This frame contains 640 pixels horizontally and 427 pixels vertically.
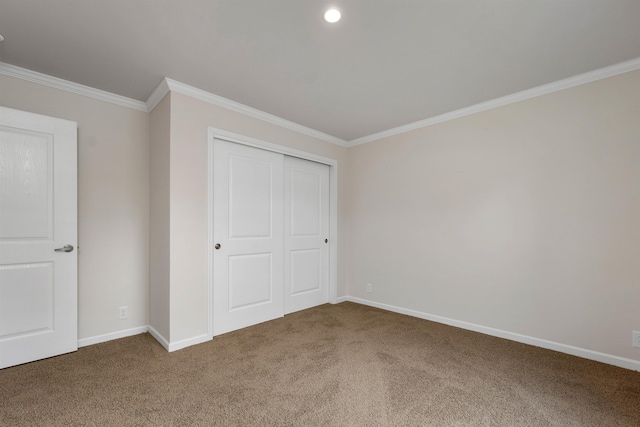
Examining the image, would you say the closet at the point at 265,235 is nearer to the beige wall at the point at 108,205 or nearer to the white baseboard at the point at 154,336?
the white baseboard at the point at 154,336

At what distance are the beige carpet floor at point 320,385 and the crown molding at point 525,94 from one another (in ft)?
7.80

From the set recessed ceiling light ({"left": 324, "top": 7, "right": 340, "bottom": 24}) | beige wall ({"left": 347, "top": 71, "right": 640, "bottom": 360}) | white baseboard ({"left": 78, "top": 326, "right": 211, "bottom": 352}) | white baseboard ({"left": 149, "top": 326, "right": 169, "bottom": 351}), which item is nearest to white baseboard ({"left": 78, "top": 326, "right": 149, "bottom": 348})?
white baseboard ({"left": 78, "top": 326, "right": 211, "bottom": 352})

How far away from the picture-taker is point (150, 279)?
118 inches

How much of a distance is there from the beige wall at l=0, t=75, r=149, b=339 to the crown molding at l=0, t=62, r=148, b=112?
0.04 meters

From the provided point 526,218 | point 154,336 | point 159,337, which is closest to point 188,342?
point 159,337

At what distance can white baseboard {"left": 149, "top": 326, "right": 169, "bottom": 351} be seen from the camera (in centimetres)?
257

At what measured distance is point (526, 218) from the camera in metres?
2.74

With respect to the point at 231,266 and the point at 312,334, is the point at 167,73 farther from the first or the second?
the point at 312,334

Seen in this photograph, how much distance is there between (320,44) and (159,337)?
294 cm

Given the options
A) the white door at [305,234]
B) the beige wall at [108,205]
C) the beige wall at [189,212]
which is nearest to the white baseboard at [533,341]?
the white door at [305,234]

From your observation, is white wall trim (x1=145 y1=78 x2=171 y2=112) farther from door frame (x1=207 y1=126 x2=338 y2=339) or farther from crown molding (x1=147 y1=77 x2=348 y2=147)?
door frame (x1=207 y1=126 x2=338 y2=339)

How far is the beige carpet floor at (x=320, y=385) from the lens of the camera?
167 cm

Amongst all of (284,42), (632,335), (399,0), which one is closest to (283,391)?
(284,42)

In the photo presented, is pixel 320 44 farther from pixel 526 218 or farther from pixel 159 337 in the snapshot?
pixel 159 337
